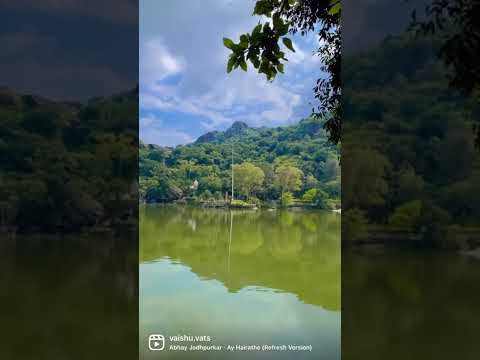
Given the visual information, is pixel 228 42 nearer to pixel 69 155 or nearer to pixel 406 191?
pixel 406 191

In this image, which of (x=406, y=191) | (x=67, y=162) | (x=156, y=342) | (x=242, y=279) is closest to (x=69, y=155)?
(x=67, y=162)

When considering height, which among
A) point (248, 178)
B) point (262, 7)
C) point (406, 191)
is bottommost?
point (406, 191)

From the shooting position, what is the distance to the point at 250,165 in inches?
221

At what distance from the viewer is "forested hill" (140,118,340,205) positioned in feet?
16.8

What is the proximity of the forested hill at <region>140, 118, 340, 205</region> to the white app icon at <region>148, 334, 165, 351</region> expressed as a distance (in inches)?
95.5

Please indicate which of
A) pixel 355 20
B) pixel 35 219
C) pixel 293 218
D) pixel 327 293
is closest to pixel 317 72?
pixel 293 218

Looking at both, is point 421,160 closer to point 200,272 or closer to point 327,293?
point 327,293

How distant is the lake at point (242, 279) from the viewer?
10.3 feet

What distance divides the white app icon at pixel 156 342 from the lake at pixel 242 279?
5 centimetres

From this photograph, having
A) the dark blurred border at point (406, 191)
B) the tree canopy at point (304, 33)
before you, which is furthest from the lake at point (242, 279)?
the tree canopy at point (304, 33)

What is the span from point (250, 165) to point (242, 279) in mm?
1735

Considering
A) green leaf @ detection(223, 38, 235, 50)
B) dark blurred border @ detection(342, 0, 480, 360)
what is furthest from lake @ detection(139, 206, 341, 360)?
green leaf @ detection(223, 38, 235, 50)

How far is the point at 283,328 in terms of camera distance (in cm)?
324

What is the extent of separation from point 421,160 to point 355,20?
0.77 m
